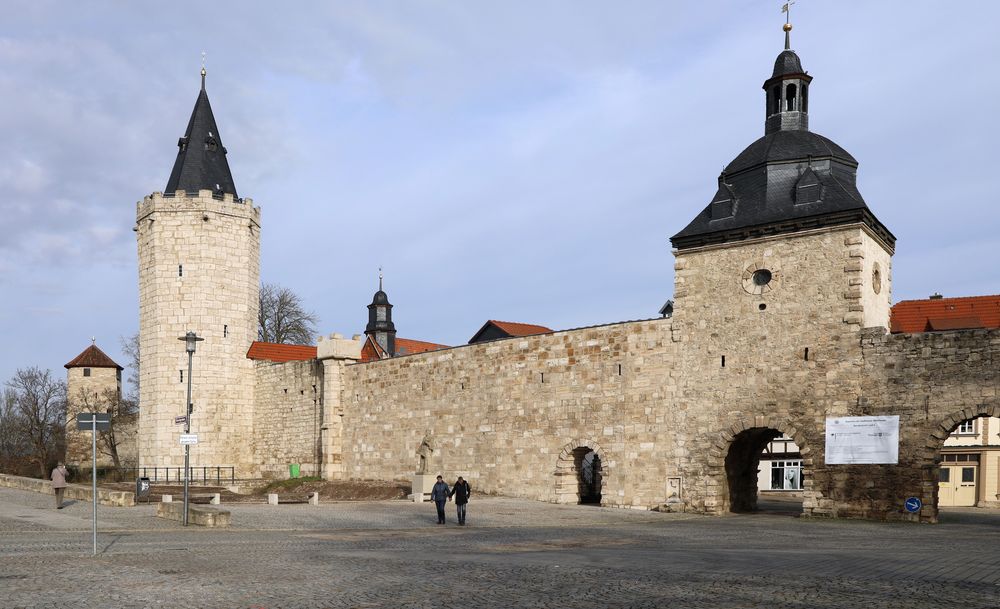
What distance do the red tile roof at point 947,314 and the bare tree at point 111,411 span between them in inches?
1455

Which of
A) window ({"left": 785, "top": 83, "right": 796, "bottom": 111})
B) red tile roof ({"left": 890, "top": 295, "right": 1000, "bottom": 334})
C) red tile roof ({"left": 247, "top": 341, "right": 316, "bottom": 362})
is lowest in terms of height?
red tile roof ({"left": 247, "top": 341, "right": 316, "bottom": 362})

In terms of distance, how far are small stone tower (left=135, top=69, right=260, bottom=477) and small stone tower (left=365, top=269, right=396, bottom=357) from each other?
3029 centimetres

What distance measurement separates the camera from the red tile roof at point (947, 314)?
34.9m

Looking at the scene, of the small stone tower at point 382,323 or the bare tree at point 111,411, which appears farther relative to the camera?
the small stone tower at point 382,323

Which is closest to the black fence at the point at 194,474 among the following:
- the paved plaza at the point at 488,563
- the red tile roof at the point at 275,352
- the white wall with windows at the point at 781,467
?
the red tile roof at the point at 275,352

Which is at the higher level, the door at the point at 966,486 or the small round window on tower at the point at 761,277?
the small round window on tower at the point at 761,277

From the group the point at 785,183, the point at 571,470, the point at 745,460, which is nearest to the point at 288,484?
the point at 571,470

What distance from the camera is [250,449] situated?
3916 centimetres

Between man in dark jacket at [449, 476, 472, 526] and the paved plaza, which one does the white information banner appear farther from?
man in dark jacket at [449, 476, 472, 526]

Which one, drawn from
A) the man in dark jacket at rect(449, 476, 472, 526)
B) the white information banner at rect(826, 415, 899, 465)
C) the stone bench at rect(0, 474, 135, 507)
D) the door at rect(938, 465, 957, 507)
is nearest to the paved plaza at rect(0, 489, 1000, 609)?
the man in dark jacket at rect(449, 476, 472, 526)

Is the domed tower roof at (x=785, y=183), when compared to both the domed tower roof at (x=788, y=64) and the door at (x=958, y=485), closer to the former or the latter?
the domed tower roof at (x=788, y=64)

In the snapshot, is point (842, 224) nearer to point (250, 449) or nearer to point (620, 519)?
point (620, 519)

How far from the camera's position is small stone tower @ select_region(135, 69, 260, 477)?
1500 inches

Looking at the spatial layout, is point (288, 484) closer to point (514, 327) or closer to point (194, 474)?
point (194, 474)
